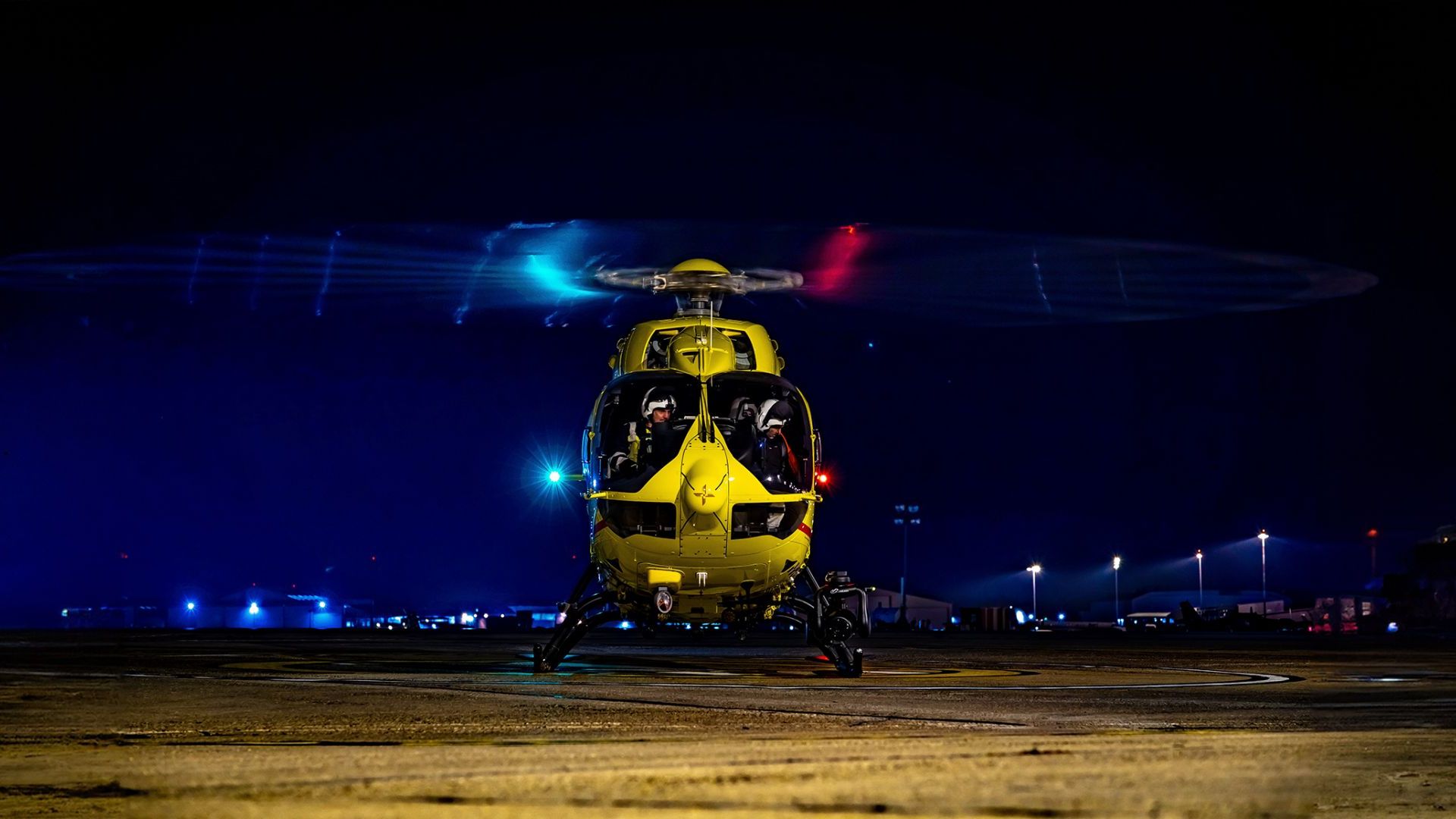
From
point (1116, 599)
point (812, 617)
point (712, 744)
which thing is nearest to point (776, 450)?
point (812, 617)

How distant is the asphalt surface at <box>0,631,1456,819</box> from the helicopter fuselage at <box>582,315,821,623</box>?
1055 mm

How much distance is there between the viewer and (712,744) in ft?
25.5

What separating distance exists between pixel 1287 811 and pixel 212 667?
1507cm

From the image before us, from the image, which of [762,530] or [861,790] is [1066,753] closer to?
[861,790]

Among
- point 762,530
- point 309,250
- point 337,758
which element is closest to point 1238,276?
point 762,530

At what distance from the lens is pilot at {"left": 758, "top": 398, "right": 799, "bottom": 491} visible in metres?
16.0

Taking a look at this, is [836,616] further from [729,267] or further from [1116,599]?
[1116,599]

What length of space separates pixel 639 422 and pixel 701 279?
1906 mm

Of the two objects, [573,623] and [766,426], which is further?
[573,623]

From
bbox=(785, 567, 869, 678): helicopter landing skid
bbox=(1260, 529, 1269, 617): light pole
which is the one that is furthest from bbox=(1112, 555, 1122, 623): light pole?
bbox=(785, 567, 869, 678): helicopter landing skid

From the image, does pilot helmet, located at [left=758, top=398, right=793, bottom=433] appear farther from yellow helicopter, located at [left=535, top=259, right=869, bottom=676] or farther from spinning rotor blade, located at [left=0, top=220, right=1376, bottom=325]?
spinning rotor blade, located at [left=0, top=220, right=1376, bottom=325]

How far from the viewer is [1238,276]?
1417cm

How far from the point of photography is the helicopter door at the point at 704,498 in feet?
50.6

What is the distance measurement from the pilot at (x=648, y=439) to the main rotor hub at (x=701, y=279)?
1.49 m
